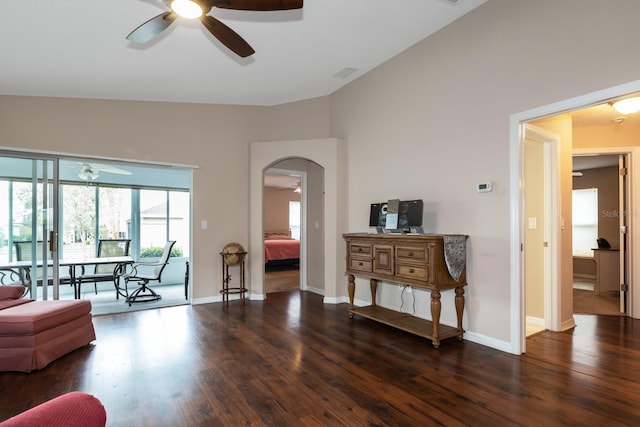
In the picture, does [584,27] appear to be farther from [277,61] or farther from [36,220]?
[36,220]

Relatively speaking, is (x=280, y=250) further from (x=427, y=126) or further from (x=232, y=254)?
(x=427, y=126)

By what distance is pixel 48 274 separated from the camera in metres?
4.36

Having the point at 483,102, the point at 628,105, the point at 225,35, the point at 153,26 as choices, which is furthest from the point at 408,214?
the point at 153,26

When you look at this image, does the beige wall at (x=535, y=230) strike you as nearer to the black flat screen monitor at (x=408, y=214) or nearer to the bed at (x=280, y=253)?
the black flat screen monitor at (x=408, y=214)

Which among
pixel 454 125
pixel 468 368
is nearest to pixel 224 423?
pixel 468 368

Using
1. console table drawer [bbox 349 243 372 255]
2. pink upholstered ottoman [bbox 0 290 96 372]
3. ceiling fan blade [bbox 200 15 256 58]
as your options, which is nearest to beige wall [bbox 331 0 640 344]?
console table drawer [bbox 349 243 372 255]

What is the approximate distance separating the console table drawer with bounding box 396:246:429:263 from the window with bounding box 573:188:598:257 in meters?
6.14

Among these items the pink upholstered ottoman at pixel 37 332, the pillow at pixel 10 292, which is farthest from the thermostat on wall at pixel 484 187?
the pillow at pixel 10 292

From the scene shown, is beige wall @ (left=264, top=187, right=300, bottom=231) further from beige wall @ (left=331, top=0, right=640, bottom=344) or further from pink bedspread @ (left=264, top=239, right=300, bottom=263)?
beige wall @ (left=331, top=0, right=640, bottom=344)

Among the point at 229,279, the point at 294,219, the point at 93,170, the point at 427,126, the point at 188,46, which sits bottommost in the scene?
the point at 229,279

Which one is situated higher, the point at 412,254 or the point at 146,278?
the point at 412,254

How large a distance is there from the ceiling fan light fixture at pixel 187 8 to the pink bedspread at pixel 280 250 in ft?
21.4

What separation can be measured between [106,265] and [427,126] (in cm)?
541

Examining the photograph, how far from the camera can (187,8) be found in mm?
2383
